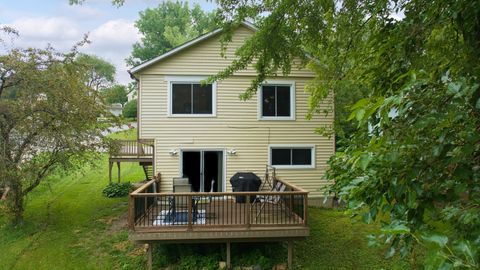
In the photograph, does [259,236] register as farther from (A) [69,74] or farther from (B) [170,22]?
(B) [170,22]

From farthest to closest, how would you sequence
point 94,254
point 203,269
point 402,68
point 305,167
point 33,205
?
point 33,205, point 305,167, point 94,254, point 203,269, point 402,68

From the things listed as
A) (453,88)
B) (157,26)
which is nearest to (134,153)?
(453,88)

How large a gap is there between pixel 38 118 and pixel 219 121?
5.29m

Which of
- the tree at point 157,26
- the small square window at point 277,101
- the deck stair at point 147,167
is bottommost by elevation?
the deck stair at point 147,167

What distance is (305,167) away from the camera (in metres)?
12.4

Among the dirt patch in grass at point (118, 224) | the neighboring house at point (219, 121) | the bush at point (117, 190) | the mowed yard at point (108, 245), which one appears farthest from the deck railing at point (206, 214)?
the bush at point (117, 190)

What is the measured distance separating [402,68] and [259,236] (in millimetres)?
5816

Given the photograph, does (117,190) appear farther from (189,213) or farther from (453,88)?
(453,88)

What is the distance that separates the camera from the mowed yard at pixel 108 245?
855cm

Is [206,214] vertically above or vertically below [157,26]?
below

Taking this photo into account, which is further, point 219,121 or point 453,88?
point 219,121

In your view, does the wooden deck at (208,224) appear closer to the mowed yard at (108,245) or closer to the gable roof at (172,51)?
the mowed yard at (108,245)

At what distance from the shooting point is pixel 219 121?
12.1 metres

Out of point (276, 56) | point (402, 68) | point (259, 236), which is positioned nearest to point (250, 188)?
point (259, 236)
